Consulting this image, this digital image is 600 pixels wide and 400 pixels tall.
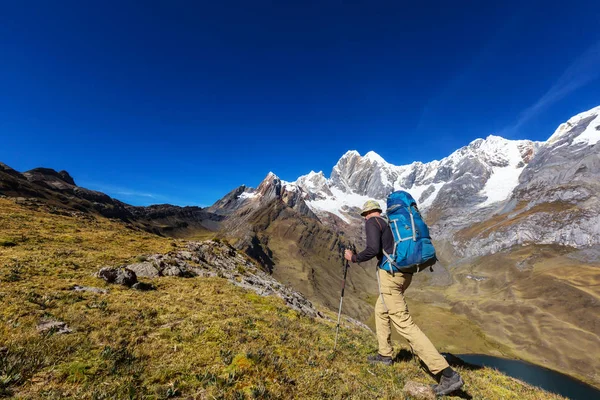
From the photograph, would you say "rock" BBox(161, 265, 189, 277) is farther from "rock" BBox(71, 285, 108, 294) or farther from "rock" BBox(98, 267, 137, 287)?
"rock" BBox(71, 285, 108, 294)

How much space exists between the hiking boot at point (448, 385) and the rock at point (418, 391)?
0.88ft

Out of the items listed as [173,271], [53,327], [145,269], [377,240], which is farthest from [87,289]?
[377,240]

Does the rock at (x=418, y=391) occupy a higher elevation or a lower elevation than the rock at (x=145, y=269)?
lower

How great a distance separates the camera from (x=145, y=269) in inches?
656

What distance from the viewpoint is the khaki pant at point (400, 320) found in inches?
322

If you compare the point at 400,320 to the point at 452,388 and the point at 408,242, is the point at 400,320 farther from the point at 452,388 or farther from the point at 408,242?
the point at 408,242

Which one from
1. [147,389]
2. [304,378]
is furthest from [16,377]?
[304,378]

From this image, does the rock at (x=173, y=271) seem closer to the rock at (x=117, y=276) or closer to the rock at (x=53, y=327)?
the rock at (x=117, y=276)

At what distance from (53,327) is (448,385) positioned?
36.2 feet

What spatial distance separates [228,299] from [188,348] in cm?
656

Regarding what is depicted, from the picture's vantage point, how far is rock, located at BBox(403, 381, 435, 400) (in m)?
7.57

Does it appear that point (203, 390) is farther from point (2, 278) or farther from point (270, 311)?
point (2, 278)

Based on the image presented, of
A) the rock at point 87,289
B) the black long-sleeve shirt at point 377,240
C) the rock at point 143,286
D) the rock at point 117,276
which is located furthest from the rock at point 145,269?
the black long-sleeve shirt at point 377,240

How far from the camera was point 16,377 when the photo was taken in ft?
16.6
